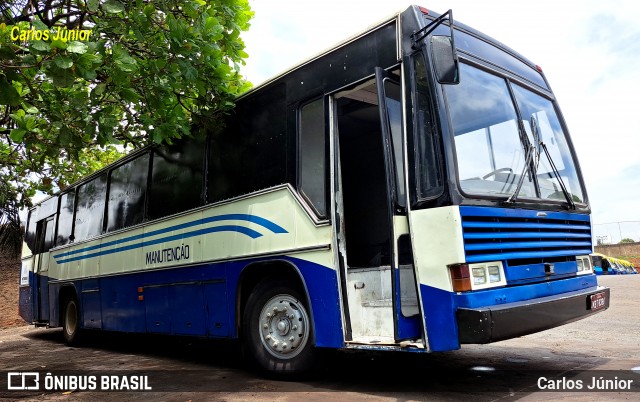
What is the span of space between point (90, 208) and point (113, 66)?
5.59 meters

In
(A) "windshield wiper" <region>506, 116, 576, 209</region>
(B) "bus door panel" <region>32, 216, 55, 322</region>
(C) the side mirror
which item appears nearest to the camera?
(C) the side mirror

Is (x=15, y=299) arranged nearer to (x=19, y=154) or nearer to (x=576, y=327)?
(x=19, y=154)

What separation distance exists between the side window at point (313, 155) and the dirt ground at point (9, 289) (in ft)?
53.8

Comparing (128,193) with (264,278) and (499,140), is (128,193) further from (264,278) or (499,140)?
(499,140)

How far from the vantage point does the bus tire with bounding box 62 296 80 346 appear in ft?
32.5

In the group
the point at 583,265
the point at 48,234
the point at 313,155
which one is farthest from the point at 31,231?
the point at 583,265

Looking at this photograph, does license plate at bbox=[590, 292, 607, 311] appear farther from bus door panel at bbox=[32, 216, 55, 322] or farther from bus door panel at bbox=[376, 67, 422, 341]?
bus door panel at bbox=[32, 216, 55, 322]

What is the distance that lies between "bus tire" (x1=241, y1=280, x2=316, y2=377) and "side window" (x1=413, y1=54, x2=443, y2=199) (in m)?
1.78

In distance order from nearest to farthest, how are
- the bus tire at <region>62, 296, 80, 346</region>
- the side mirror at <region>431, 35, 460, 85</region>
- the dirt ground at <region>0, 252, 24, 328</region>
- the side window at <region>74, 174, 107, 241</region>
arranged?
the side mirror at <region>431, 35, 460, 85</region>
the side window at <region>74, 174, 107, 241</region>
the bus tire at <region>62, 296, 80, 346</region>
the dirt ground at <region>0, 252, 24, 328</region>

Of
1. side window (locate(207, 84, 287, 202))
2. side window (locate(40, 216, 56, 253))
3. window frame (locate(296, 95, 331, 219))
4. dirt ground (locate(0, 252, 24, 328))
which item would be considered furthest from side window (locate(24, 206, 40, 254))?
window frame (locate(296, 95, 331, 219))

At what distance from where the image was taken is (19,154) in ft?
36.0

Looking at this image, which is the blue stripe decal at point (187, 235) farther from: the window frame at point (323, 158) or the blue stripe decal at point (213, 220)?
the window frame at point (323, 158)

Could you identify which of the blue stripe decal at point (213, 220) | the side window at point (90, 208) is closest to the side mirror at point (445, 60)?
the blue stripe decal at point (213, 220)

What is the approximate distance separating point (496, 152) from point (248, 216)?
2799 millimetres
